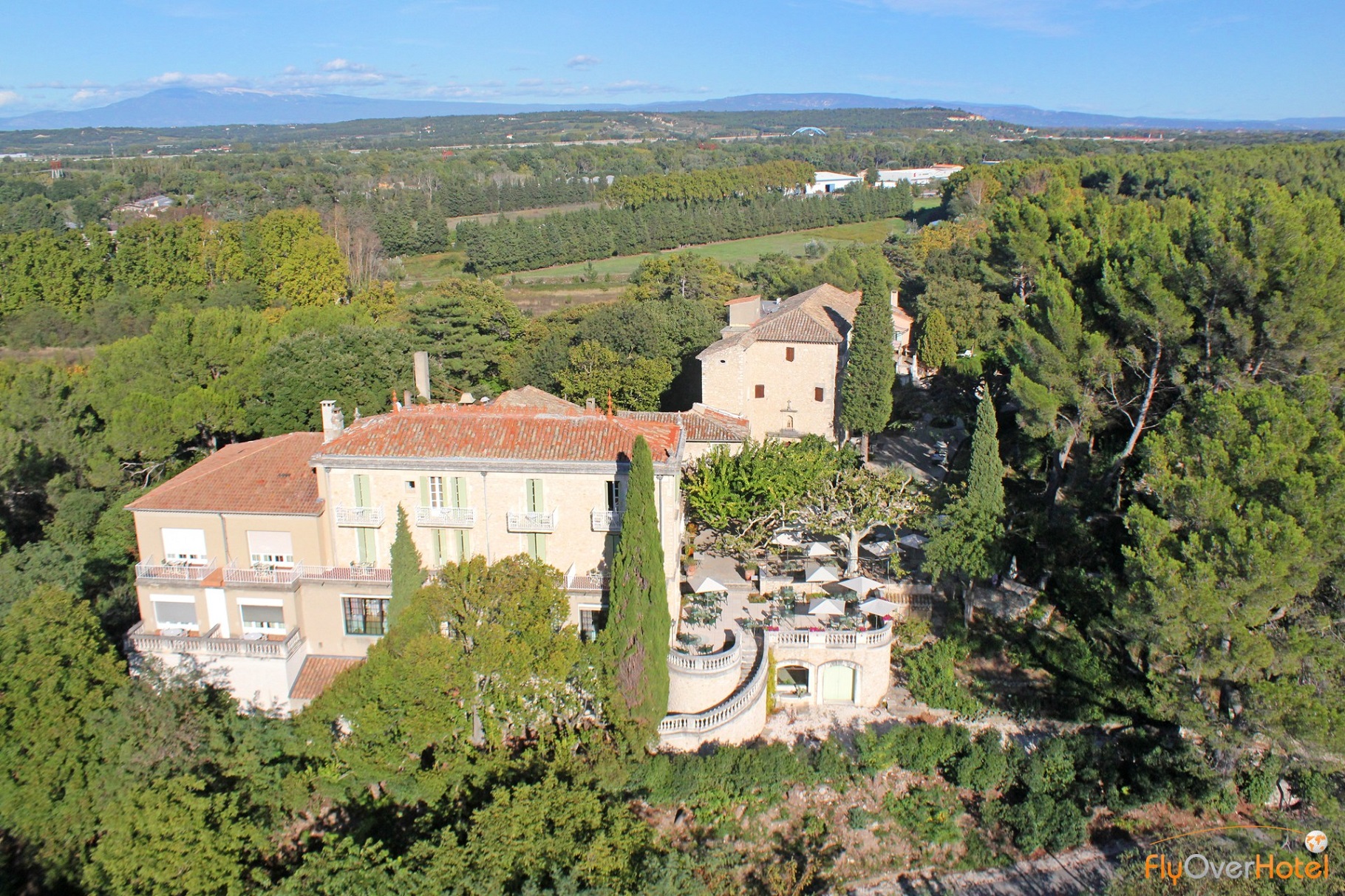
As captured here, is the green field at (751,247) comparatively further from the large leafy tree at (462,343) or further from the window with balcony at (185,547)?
the window with balcony at (185,547)

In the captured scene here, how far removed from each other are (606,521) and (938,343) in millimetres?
33406

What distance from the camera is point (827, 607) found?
1079 inches

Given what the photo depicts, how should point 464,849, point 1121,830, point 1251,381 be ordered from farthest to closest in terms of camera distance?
point 1251,381
point 1121,830
point 464,849

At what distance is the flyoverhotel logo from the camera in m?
20.5

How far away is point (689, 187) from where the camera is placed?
125 meters

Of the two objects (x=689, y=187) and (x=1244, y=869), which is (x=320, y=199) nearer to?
(x=689, y=187)

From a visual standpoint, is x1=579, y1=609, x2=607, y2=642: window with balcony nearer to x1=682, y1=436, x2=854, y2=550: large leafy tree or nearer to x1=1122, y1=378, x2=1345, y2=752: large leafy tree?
x1=682, y1=436, x2=854, y2=550: large leafy tree

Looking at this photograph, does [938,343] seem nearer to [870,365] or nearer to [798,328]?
[798,328]

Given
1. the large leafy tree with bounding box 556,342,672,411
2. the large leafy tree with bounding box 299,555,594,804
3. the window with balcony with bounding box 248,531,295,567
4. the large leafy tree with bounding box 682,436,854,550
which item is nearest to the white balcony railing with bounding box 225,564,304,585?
the window with balcony with bounding box 248,531,295,567

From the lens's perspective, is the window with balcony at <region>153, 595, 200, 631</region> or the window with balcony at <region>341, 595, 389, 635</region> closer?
the window with balcony at <region>341, 595, 389, 635</region>

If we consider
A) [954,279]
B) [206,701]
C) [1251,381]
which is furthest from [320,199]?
[1251,381]

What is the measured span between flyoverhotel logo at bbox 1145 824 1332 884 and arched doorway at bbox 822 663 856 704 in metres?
8.23

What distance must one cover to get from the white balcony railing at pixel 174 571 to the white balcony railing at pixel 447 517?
245 inches

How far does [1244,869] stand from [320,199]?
11301cm
